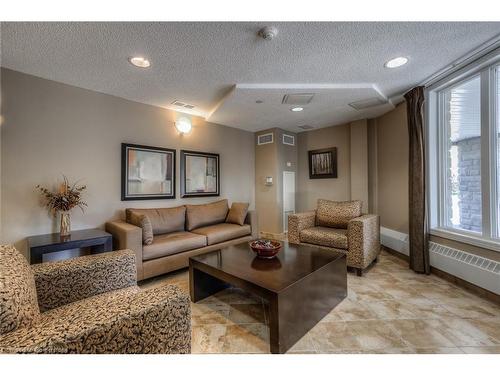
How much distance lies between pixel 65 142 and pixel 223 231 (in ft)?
7.56

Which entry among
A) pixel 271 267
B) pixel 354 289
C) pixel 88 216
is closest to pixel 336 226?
pixel 354 289

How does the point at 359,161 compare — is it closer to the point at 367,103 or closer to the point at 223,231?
the point at 367,103

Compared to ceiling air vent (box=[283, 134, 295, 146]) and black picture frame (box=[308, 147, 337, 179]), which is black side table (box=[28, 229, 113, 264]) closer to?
ceiling air vent (box=[283, 134, 295, 146])

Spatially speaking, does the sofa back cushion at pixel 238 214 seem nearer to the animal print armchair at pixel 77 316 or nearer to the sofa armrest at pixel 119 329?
the animal print armchair at pixel 77 316

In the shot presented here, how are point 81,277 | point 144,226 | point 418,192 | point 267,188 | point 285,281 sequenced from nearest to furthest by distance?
1. point 81,277
2. point 285,281
3. point 144,226
4. point 418,192
5. point 267,188

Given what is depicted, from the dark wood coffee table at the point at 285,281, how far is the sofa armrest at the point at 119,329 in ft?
1.88

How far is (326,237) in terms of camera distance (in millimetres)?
2854

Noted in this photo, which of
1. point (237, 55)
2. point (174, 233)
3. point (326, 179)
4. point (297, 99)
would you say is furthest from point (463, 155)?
point (174, 233)

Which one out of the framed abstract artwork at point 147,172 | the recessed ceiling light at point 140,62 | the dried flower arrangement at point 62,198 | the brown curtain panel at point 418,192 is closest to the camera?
the recessed ceiling light at point 140,62

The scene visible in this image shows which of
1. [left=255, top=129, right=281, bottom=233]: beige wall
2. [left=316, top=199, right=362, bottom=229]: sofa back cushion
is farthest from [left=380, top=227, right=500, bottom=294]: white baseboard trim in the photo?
[left=255, top=129, right=281, bottom=233]: beige wall

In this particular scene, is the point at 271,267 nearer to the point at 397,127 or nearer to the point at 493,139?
the point at 493,139

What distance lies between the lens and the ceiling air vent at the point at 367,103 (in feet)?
10.2

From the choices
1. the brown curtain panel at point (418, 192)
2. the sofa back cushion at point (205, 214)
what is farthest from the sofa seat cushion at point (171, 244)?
the brown curtain panel at point (418, 192)

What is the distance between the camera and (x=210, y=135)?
4109 mm
